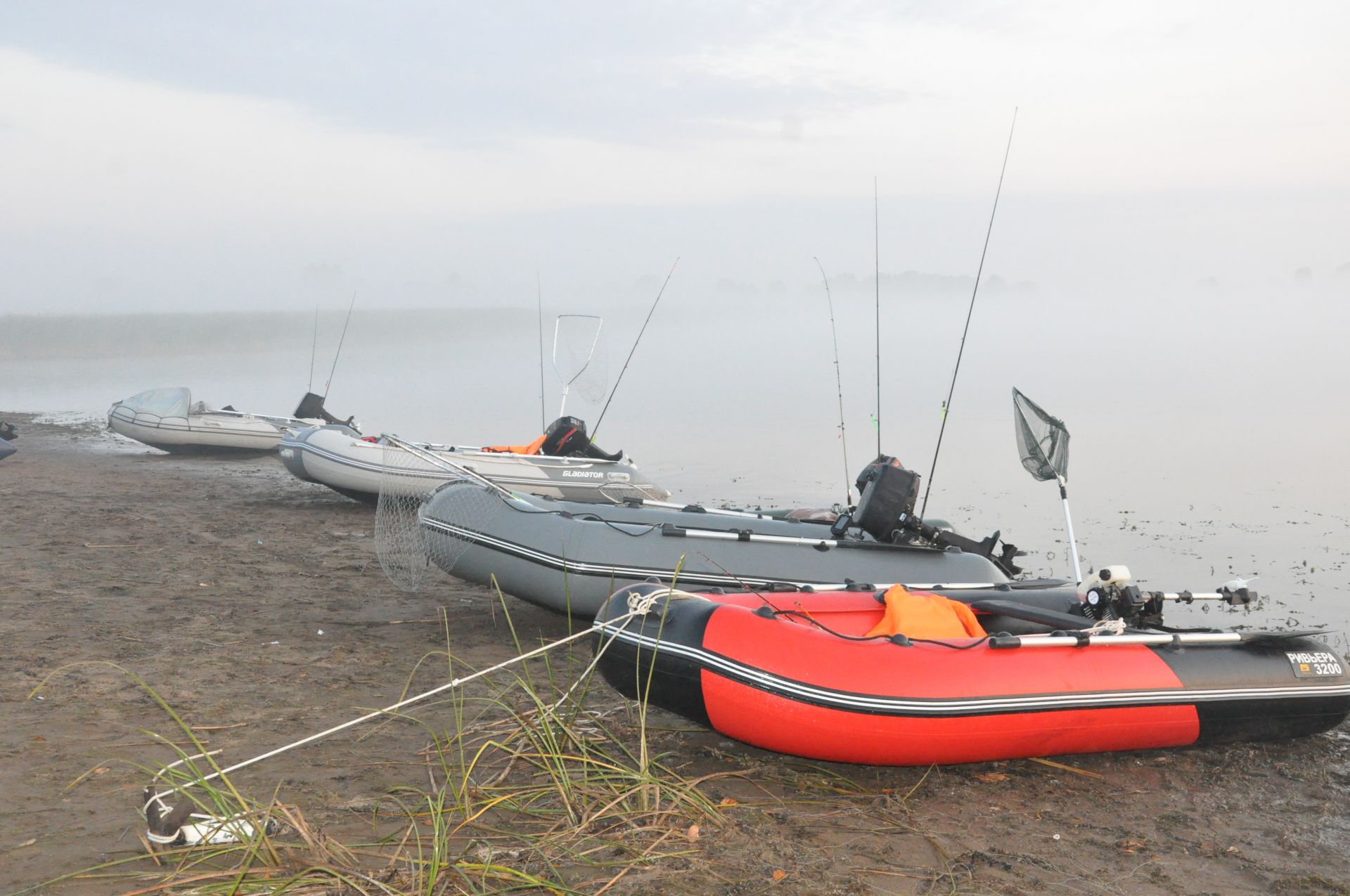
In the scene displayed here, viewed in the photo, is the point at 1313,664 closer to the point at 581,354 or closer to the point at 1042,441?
the point at 1042,441

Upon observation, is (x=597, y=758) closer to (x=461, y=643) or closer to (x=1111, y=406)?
(x=461, y=643)

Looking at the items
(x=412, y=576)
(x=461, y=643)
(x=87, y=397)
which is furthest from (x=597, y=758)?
(x=87, y=397)

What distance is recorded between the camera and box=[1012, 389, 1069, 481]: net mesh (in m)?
5.93

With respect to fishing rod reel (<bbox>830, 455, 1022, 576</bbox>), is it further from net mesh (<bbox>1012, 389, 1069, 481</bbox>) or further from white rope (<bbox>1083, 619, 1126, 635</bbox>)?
white rope (<bbox>1083, 619, 1126, 635</bbox>)

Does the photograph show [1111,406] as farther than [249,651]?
Yes

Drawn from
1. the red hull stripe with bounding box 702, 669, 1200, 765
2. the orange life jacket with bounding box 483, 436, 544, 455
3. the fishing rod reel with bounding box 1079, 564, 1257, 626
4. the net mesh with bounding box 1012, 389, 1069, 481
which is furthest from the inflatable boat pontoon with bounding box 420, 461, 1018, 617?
the orange life jacket with bounding box 483, 436, 544, 455

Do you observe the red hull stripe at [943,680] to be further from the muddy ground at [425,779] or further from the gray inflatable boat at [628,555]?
the gray inflatable boat at [628,555]

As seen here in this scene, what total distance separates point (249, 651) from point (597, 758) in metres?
2.42

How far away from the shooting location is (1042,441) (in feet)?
19.5

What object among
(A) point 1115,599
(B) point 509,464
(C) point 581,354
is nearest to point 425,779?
(A) point 1115,599

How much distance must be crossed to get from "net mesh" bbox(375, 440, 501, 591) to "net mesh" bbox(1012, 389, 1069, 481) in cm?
300

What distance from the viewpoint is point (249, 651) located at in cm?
543

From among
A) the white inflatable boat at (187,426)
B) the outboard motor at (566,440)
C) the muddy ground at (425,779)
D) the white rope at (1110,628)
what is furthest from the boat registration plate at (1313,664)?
the white inflatable boat at (187,426)

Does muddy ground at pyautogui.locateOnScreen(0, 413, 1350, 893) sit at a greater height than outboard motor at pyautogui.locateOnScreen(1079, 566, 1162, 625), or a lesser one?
lesser
